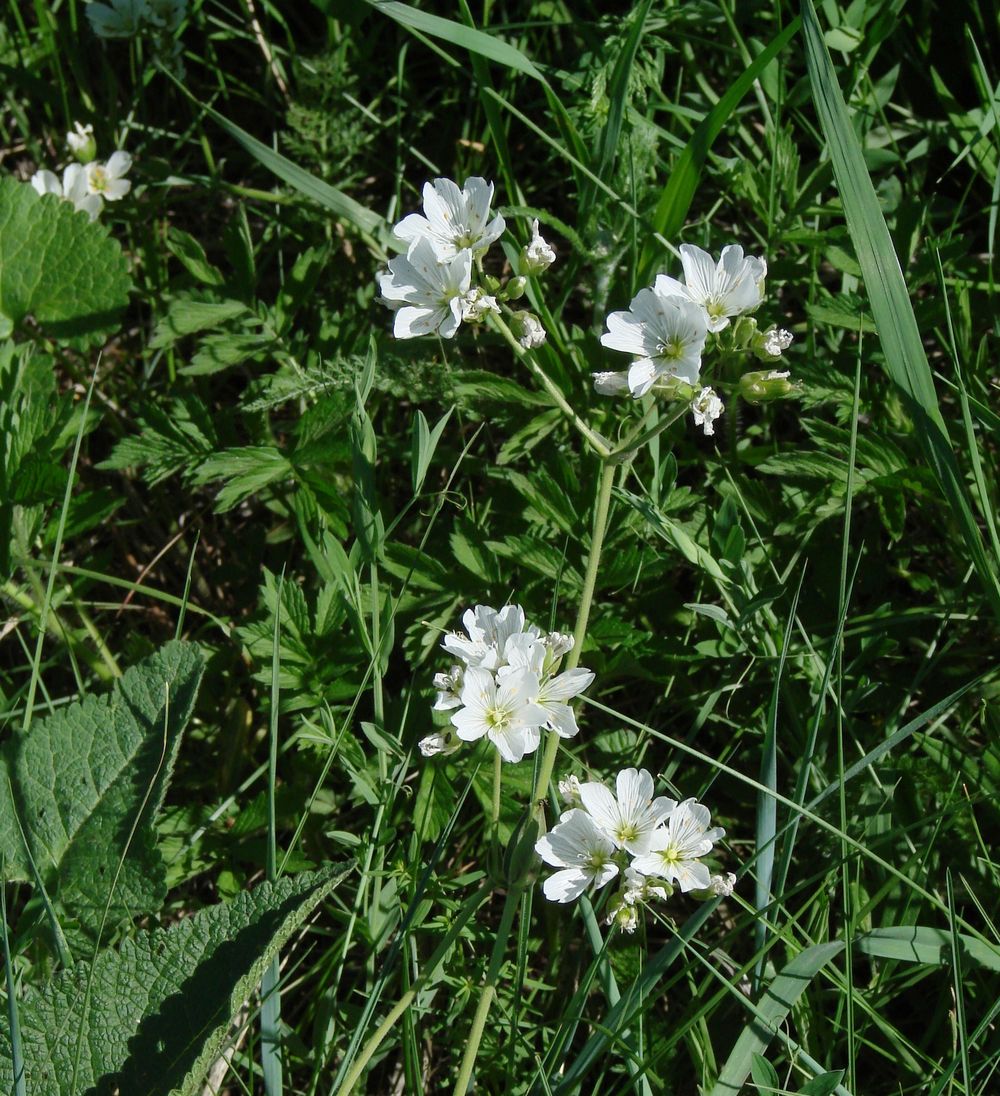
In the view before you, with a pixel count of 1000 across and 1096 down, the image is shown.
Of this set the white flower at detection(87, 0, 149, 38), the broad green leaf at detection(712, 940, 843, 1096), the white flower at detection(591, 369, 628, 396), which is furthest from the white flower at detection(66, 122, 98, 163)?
the broad green leaf at detection(712, 940, 843, 1096)

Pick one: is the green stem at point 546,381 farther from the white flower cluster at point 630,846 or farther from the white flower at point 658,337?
the white flower cluster at point 630,846

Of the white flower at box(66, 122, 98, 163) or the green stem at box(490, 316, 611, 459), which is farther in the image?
the white flower at box(66, 122, 98, 163)

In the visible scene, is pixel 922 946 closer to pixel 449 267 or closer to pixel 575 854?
pixel 575 854

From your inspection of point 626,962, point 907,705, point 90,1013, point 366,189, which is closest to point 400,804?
point 626,962

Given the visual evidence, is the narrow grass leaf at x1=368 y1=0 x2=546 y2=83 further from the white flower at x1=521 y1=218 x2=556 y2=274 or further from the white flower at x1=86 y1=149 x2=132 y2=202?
the white flower at x1=86 y1=149 x2=132 y2=202

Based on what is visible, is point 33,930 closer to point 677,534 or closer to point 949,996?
point 677,534

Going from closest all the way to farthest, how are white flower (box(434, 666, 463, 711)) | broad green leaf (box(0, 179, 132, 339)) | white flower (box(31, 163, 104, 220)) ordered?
1. white flower (box(434, 666, 463, 711))
2. broad green leaf (box(0, 179, 132, 339))
3. white flower (box(31, 163, 104, 220))

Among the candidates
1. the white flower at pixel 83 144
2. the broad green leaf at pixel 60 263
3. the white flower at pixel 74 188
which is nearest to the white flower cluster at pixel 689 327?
the broad green leaf at pixel 60 263

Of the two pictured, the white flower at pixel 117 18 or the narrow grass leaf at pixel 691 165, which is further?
the white flower at pixel 117 18
